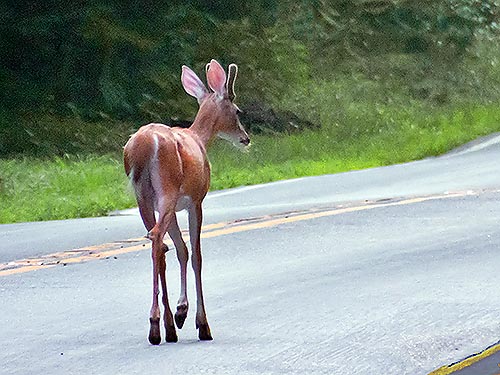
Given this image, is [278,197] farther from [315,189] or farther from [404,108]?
[404,108]

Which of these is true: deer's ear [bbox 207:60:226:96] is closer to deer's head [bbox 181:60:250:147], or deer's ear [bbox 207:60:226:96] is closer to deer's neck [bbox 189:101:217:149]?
deer's head [bbox 181:60:250:147]

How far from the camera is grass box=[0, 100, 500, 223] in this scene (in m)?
17.3

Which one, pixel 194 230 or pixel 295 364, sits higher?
pixel 194 230

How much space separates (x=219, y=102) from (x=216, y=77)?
15 cm

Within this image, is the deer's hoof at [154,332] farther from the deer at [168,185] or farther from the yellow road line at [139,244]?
the yellow road line at [139,244]

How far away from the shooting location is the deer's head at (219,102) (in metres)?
7.92

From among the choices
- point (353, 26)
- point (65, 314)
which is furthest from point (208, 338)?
point (353, 26)

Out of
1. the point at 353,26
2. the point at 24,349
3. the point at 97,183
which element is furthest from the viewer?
the point at 353,26

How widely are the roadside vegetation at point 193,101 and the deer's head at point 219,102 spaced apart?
470 inches

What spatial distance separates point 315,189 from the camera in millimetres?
18094

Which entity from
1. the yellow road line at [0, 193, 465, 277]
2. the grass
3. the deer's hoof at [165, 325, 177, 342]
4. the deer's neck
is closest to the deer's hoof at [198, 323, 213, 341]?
the deer's hoof at [165, 325, 177, 342]

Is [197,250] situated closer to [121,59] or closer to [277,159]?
[277,159]

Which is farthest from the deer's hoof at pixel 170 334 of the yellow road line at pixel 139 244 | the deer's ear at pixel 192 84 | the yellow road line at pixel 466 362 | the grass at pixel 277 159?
the grass at pixel 277 159

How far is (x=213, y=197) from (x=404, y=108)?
47.9ft
